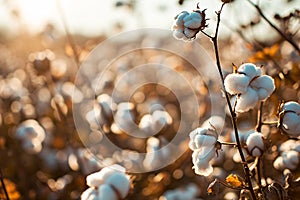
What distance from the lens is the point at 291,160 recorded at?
2.07 meters

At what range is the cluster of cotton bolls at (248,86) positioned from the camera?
1.64m

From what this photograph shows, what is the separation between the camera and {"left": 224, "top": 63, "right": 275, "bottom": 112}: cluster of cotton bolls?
164cm

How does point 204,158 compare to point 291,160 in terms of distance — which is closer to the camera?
point 204,158

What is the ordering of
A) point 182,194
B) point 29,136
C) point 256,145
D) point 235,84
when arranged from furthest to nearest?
point 29,136, point 182,194, point 256,145, point 235,84

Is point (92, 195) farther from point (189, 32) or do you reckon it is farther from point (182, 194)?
point (182, 194)

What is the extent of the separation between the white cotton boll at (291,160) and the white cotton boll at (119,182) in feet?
2.19

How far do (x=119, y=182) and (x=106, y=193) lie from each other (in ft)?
0.20

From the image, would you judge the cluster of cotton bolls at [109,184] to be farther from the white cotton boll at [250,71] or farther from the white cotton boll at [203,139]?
the white cotton boll at [250,71]

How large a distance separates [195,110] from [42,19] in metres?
2.00

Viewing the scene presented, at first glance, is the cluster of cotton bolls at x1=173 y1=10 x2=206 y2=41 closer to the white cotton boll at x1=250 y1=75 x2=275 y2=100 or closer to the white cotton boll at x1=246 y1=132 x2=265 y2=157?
the white cotton boll at x1=250 y1=75 x2=275 y2=100

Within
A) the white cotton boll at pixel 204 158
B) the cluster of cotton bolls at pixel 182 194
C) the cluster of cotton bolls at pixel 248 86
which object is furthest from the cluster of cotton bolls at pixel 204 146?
the cluster of cotton bolls at pixel 182 194

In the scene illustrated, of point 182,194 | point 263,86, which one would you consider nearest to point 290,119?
point 263,86

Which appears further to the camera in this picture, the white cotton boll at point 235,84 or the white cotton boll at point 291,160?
the white cotton boll at point 291,160

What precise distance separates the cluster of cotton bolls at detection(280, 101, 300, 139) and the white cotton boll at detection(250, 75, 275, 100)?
0.08 meters
